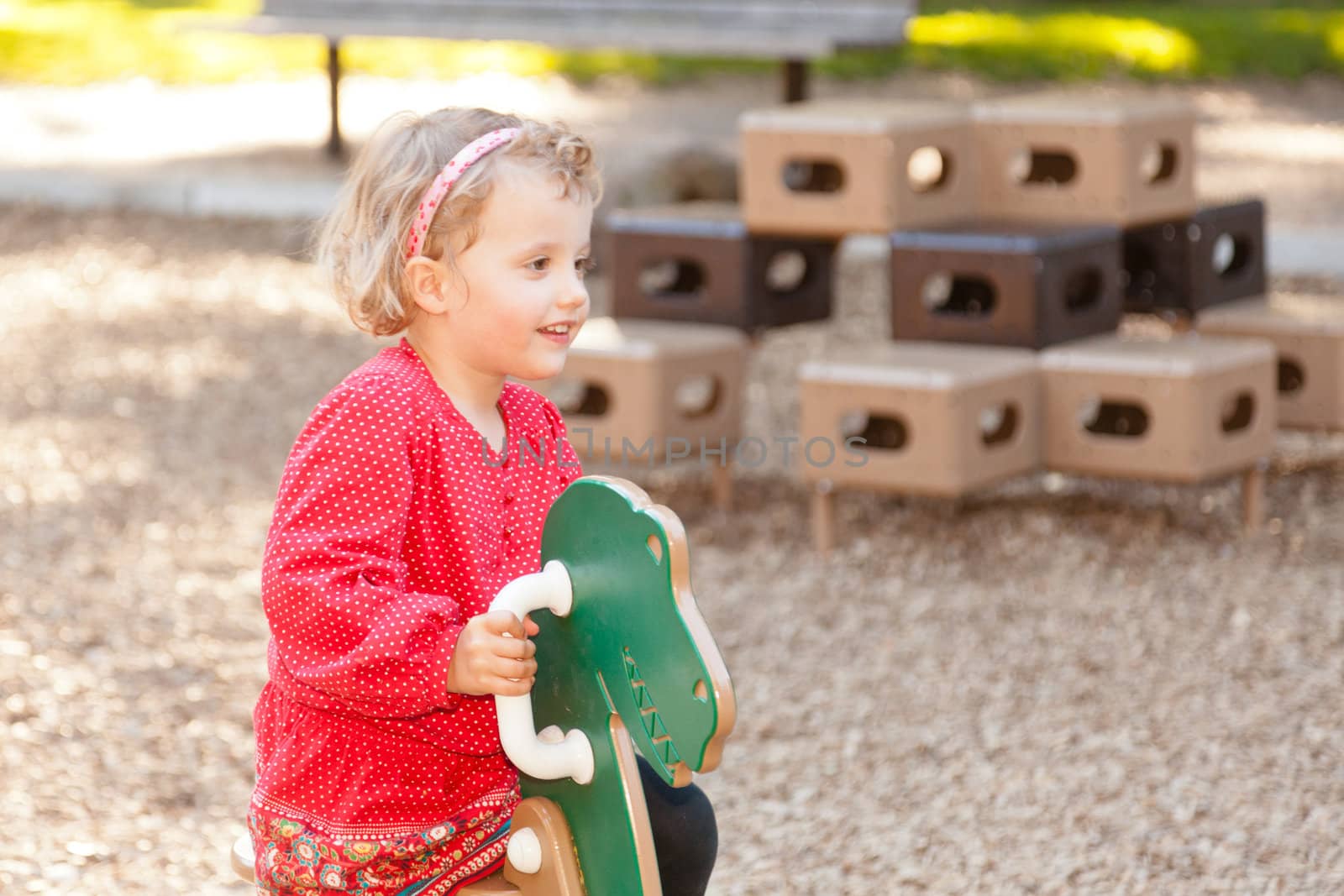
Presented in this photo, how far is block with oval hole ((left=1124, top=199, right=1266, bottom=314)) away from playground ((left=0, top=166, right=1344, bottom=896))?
0.51m

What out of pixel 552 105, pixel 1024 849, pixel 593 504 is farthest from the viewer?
pixel 552 105

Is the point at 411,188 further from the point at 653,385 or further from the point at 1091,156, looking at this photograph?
the point at 1091,156

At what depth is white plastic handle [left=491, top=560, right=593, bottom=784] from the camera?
1.69 metres

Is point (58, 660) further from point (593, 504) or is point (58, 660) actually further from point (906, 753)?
point (593, 504)

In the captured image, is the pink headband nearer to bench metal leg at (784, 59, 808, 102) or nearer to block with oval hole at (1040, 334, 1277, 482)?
block with oval hole at (1040, 334, 1277, 482)

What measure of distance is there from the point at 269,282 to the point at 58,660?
160 inches

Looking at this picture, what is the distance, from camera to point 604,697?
1704 millimetres

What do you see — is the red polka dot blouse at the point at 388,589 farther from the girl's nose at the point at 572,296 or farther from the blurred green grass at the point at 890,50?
the blurred green grass at the point at 890,50

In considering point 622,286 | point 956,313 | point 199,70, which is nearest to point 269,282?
point 622,286

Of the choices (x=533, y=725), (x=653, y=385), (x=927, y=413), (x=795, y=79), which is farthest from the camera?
(x=795, y=79)

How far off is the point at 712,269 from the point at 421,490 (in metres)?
2.96

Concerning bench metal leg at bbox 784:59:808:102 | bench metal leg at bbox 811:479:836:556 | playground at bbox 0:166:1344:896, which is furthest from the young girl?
bench metal leg at bbox 784:59:808:102

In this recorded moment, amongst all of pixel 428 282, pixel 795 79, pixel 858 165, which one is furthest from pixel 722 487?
pixel 795 79

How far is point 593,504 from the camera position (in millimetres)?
1679
